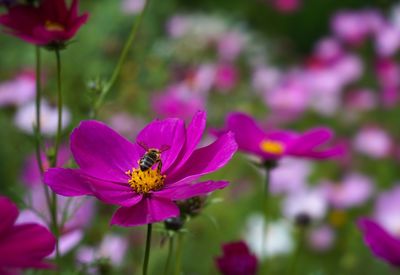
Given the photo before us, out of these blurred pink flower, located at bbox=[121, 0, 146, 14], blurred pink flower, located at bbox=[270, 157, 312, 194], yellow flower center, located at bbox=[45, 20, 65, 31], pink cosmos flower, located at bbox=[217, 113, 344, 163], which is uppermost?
yellow flower center, located at bbox=[45, 20, 65, 31]

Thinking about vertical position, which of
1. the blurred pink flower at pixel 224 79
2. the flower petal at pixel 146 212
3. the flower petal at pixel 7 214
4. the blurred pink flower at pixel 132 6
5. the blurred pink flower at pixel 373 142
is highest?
the flower petal at pixel 7 214

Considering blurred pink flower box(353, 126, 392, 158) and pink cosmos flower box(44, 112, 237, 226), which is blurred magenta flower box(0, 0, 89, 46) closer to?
pink cosmos flower box(44, 112, 237, 226)

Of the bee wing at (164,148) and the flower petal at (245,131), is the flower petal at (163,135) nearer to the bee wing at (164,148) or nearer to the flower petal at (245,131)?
the bee wing at (164,148)

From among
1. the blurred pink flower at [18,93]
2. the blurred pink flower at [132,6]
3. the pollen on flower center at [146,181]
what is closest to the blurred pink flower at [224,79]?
Answer: the blurred pink flower at [18,93]

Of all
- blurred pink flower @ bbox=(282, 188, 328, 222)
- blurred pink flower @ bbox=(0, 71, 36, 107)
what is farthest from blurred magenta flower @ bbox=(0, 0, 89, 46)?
blurred pink flower @ bbox=(282, 188, 328, 222)

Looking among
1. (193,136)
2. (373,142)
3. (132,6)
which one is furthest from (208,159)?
(132,6)

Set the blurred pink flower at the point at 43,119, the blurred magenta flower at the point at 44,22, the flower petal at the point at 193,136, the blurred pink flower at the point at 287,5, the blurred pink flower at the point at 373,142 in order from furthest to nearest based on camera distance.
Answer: the blurred pink flower at the point at 287,5 → the blurred pink flower at the point at 373,142 → the blurred pink flower at the point at 43,119 → the blurred magenta flower at the point at 44,22 → the flower petal at the point at 193,136
